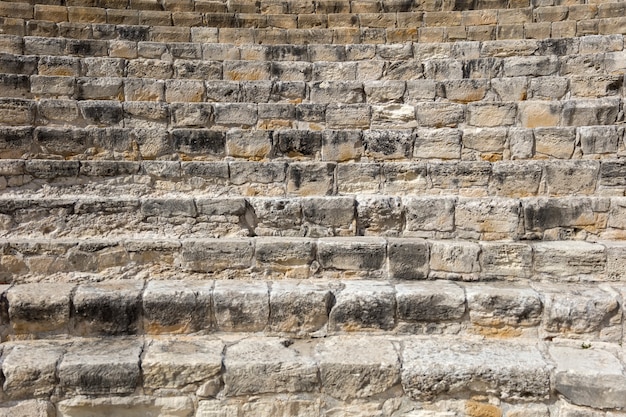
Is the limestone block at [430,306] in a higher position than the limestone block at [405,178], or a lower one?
lower

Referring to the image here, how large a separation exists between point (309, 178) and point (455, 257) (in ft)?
4.53

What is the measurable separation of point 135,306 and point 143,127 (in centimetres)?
207

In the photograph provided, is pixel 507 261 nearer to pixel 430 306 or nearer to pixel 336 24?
pixel 430 306

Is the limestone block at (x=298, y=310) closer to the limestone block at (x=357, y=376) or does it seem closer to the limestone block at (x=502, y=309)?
the limestone block at (x=357, y=376)

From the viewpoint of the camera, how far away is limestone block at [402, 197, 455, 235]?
4004mm

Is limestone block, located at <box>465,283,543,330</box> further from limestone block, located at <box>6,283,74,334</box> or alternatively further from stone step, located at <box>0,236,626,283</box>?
limestone block, located at <box>6,283,74,334</box>

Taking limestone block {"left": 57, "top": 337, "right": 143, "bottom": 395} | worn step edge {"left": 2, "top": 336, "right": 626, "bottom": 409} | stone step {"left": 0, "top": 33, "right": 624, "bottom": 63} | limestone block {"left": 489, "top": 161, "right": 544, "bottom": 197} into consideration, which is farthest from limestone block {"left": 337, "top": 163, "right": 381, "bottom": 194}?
limestone block {"left": 57, "top": 337, "right": 143, "bottom": 395}

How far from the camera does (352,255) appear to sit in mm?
3762

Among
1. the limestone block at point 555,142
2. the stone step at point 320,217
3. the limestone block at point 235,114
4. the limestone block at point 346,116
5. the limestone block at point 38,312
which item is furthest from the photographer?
the limestone block at point 346,116

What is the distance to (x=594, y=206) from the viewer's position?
3.97m

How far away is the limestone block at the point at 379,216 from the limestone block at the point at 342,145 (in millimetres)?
633

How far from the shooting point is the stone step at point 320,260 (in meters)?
3.70

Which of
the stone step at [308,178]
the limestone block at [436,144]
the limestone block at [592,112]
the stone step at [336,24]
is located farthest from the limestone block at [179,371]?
the stone step at [336,24]

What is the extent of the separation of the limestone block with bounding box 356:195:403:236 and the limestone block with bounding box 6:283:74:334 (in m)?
2.21
